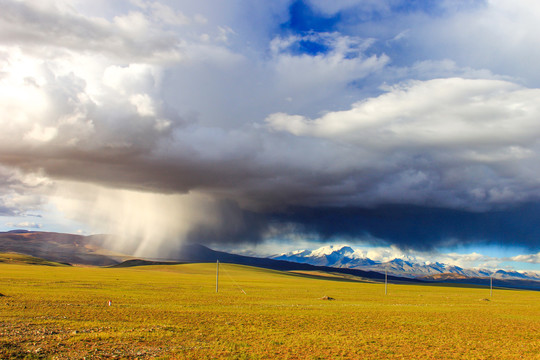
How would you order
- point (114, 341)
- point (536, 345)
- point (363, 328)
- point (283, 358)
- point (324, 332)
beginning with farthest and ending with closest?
point (363, 328)
point (324, 332)
point (536, 345)
point (114, 341)
point (283, 358)

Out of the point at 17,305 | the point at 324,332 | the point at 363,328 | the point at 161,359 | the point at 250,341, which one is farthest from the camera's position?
the point at 17,305

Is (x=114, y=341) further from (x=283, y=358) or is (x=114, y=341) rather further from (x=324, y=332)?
(x=324, y=332)

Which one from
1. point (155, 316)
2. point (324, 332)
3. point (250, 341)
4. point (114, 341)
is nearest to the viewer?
point (114, 341)

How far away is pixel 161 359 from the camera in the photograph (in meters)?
19.7

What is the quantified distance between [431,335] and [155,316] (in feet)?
72.0

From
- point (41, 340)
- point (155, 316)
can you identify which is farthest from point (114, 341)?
point (155, 316)

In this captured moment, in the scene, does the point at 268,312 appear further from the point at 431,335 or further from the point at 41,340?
the point at 41,340

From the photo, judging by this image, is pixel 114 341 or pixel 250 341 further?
pixel 250 341

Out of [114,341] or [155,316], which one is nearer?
[114,341]

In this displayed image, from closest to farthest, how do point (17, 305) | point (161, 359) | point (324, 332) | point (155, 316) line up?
point (161, 359) → point (324, 332) → point (155, 316) → point (17, 305)

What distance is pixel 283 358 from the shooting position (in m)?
21.1

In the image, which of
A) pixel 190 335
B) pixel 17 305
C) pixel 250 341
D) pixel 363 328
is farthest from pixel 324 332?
pixel 17 305

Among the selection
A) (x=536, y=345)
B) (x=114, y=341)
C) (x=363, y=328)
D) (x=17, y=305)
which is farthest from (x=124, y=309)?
(x=536, y=345)

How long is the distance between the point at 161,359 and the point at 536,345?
24476mm
